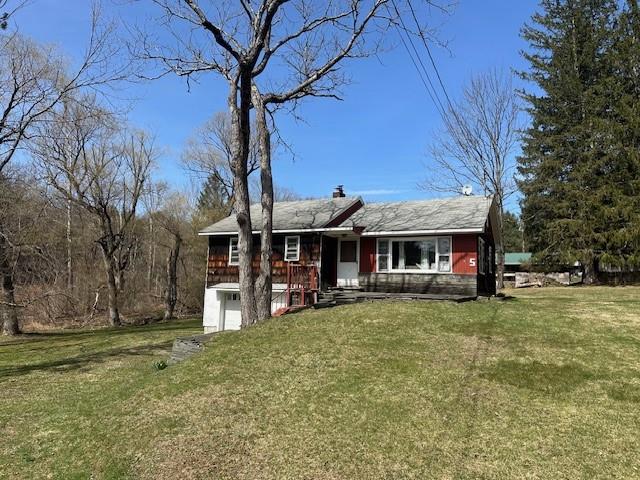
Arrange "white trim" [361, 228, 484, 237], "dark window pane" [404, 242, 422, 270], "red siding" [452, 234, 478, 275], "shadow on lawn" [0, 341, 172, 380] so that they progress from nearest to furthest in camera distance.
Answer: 1. "shadow on lawn" [0, 341, 172, 380]
2. "white trim" [361, 228, 484, 237]
3. "red siding" [452, 234, 478, 275]
4. "dark window pane" [404, 242, 422, 270]

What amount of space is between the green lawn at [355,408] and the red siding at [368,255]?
22.9 feet

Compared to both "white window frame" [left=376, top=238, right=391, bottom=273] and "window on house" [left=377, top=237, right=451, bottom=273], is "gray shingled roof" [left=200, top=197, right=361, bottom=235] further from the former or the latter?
"window on house" [left=377, top=237, right=451, bottom=273]

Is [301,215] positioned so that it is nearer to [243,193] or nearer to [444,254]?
[444,254]

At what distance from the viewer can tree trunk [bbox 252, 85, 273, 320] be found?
11.9 m

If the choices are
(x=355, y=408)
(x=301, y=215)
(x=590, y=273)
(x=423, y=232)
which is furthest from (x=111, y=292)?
(x=590, y=273)

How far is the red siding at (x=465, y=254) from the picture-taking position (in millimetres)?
15508

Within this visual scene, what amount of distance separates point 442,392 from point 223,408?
9.72ft

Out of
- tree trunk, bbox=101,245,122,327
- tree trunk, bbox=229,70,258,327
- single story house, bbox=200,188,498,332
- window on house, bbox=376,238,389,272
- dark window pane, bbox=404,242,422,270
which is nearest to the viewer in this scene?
tree trunk, bbox=229,70,258,327

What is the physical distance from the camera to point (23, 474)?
4.96 metres

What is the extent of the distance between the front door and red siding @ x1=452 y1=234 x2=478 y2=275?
3785 millimetres

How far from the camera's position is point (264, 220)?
12.5m

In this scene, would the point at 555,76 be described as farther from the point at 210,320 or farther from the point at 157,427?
the point at 157,427

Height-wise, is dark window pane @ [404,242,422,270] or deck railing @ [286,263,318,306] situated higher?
dark window pane @ [404,242,422,270]

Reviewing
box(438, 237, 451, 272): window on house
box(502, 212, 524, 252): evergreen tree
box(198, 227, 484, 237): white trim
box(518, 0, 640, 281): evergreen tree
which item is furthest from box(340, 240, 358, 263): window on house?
box(502, 212, 524, 252): evergreen tree
